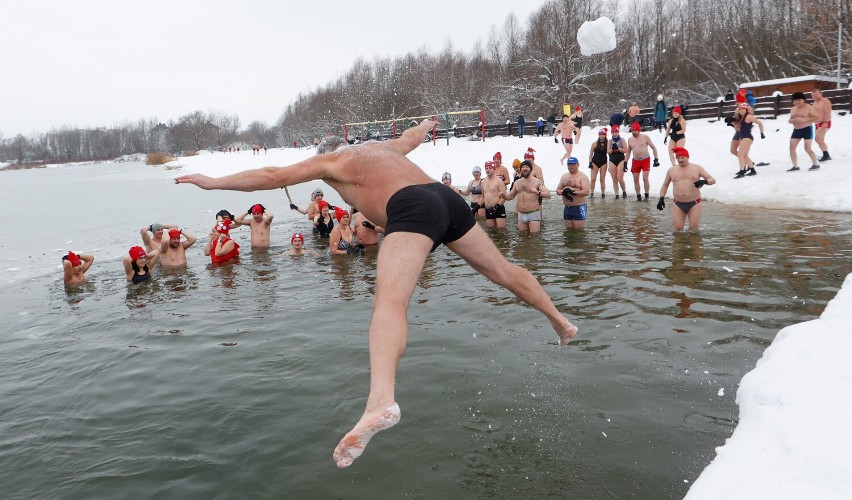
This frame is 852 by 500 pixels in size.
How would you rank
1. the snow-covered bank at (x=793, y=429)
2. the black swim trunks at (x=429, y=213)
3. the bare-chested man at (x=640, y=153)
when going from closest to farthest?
the snow-covered bank at (x=793, y=429) → the black swim trunks at (x=429, y=213) → the bare-chested man at (x=640, y=153)

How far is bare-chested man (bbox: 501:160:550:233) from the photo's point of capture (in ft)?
35.2

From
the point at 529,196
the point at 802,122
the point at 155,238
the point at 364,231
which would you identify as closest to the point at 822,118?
the point at 802,122

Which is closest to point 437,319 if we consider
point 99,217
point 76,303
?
point 76,303

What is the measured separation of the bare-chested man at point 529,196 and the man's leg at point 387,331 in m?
8.26

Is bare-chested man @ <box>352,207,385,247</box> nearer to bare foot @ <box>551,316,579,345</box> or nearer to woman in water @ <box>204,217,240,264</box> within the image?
woman in water @ <box>204,217,240,264</box>

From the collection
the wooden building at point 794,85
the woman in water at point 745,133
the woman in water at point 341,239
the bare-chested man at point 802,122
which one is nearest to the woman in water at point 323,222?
the woman in water at point 341,239

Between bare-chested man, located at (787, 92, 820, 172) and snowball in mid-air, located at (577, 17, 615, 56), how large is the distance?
9.21 metres

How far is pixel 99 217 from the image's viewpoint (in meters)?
19.5

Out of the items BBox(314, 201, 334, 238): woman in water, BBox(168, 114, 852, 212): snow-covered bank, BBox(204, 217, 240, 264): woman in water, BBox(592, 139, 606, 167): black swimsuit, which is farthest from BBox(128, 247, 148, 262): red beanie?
BBox(168, 114, 852, 212): snow-covered bank

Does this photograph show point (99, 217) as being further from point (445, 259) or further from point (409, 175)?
point (409, 175)

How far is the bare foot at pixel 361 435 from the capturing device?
2133 mm

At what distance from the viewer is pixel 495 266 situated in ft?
10.7

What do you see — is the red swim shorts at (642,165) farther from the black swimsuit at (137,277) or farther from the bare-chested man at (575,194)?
the black swimsuit at (137,277)

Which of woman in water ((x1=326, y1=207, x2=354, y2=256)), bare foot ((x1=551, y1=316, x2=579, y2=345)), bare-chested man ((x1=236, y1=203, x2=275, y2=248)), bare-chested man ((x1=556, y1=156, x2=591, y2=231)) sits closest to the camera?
bare foot ((x1=551, y1=316, x2=579, y2=345))
